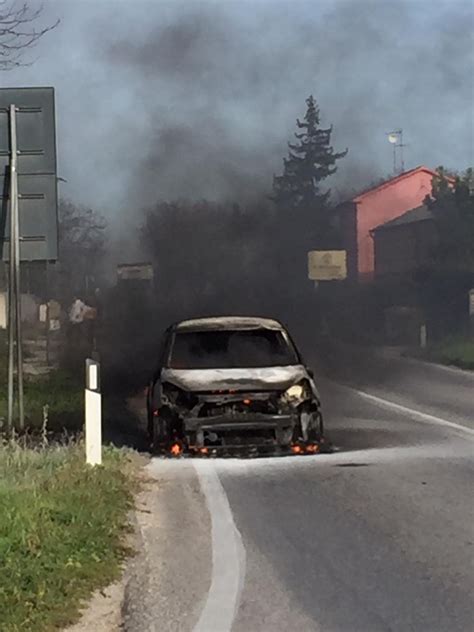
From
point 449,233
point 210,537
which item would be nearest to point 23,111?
Result: point 210,537

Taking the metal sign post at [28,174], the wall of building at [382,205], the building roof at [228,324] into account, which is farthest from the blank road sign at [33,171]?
the wall of building at [382,205]

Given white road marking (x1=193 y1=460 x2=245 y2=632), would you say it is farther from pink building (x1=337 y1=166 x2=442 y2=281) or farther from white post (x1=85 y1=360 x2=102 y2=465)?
pink building (x1=337 y1=166 x2=442 y2=281)

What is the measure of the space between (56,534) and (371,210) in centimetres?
5881

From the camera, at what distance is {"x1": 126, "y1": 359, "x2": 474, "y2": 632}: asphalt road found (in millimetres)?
5609

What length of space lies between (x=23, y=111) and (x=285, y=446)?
16.4 ft

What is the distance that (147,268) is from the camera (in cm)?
3728

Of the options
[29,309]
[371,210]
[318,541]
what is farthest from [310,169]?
[318,541]

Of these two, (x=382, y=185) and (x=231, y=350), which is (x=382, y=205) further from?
(x=231, y=350)

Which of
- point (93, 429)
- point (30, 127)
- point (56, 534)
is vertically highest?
point (30, 127)

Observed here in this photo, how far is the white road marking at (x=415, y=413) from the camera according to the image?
14130 millimetres

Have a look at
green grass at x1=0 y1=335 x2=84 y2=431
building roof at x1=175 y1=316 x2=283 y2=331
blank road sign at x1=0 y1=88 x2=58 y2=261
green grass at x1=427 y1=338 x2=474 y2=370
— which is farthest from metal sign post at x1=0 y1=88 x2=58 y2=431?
green grass at x1=427 y1=338 x2=474 y2=370

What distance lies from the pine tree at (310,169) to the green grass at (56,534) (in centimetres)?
4208

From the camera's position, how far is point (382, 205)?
65750 mm

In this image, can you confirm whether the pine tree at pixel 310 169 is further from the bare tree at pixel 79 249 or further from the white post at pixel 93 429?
the white post at pixel 93 429
